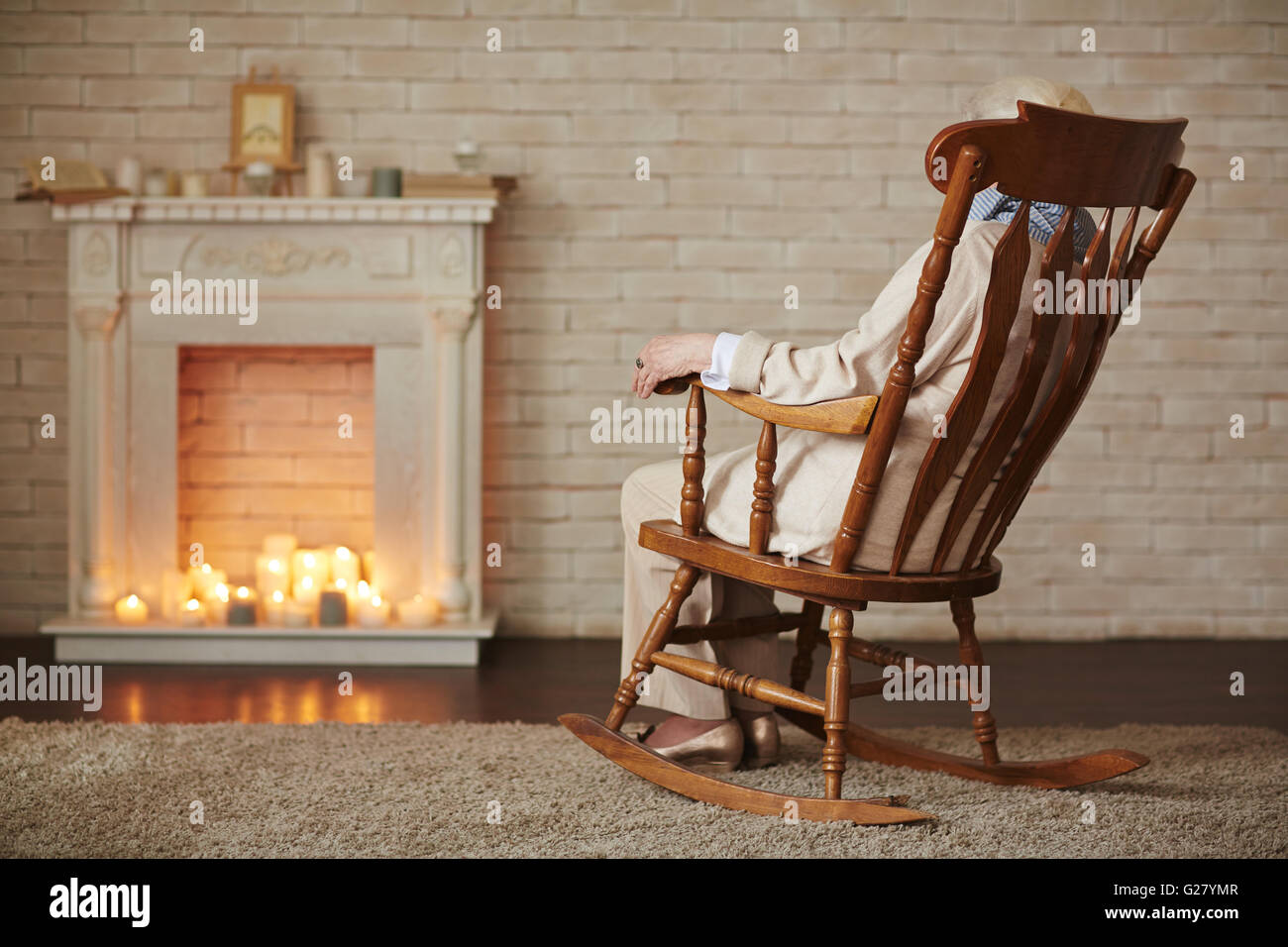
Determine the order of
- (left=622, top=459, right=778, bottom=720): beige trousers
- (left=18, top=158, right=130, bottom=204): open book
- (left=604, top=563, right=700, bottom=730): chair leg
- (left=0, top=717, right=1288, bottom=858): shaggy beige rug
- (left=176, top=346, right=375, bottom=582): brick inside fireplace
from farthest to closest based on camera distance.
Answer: (left=176, top=346, right=375, bottom=582): brick inside fireplace, (left=18, top=158, right=130, bottom=204): open book, (left=622, top=459, right=778, bottom=720): beige trousers, (left=604, top=563, right=700, bottom=730): chair leg, (left=0, top=717, right=1288, bottom=858): shaggy beige rug

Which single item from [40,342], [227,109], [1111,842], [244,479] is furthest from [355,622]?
[1111,842]

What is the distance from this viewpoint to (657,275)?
11.7 feet

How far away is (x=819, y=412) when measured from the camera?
1.79 meters

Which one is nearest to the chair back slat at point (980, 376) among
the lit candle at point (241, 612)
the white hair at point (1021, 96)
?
the white hair at point (1021, 96)

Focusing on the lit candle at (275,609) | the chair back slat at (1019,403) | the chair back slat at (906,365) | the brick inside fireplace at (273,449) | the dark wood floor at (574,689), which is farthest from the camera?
the brick inside fireplace at (273,449)

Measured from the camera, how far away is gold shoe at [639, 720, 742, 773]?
218cm

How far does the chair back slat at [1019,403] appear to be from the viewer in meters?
1.71

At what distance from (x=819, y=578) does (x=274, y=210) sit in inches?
81.4

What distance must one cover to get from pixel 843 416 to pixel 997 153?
1.38ft

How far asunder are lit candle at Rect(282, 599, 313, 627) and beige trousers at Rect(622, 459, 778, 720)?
135cm

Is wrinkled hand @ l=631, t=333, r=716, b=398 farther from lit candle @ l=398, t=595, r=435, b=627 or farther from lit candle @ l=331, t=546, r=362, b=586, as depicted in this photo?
lit candle @ l=331, t=546, r=362, b=586

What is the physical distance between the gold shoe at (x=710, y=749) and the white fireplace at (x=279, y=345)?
116 cm

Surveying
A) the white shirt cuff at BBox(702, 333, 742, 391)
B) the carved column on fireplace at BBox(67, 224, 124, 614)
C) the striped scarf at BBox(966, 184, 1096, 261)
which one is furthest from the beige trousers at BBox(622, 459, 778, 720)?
the carved column on fireplace at BBox(67, 224, 124, 614)

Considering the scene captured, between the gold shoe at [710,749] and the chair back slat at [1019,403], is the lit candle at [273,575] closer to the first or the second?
the gold shoe at [710,749]
